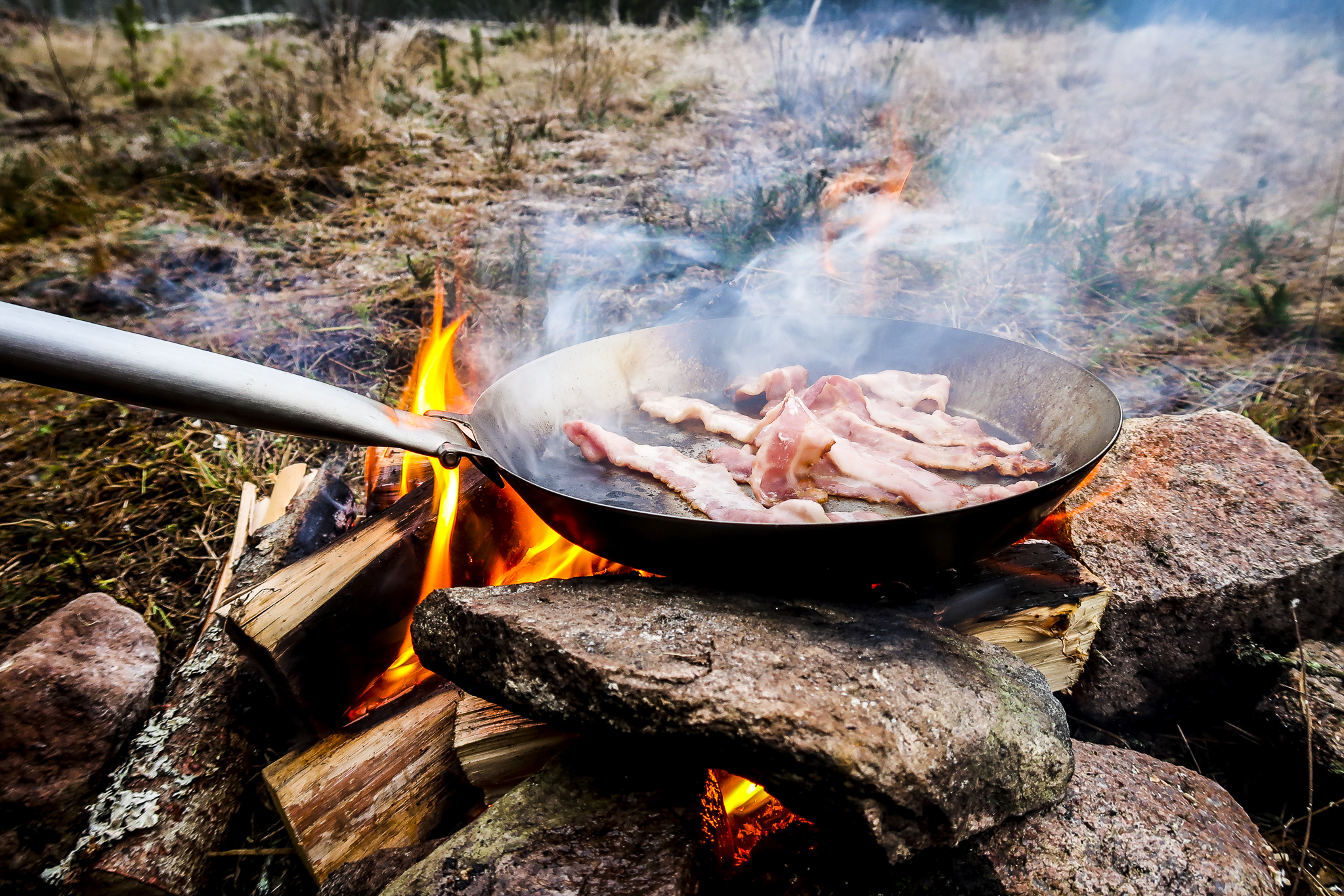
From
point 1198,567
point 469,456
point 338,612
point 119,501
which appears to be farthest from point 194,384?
point 1198,567

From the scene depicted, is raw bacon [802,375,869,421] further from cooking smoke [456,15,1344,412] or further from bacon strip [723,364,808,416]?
cooking smoke [456,15,1344,412]

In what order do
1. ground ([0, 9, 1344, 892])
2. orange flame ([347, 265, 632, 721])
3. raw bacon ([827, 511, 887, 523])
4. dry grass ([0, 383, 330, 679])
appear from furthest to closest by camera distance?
1. ground ([0, 9, 1344, 892])
2. dry grass ([0, 383, 330, 679])
3. orange flame ([347, 265, 632, 721])
4. raw bacon ([827, 511, 887, 523])

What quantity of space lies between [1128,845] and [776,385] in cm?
176

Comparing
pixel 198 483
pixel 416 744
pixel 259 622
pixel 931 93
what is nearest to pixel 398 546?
pixel 259 622

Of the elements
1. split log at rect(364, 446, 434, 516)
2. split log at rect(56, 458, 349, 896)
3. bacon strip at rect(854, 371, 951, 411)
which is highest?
bacon strip at rect(854, 371, 951, 411)

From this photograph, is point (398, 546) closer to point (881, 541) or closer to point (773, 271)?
point (881, 541)

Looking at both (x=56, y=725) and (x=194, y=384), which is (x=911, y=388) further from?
(x=56, y=725)

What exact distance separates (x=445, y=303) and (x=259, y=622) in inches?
106

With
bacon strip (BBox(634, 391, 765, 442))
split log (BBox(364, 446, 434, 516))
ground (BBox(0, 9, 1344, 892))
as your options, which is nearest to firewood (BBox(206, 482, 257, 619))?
ground (BBox(0, 9, 1344, 892))

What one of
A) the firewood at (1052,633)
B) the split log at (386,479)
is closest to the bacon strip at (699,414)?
the split log at (386,479)

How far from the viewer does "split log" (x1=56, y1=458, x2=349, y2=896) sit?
175cm

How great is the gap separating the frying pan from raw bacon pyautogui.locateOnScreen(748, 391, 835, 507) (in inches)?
5.0

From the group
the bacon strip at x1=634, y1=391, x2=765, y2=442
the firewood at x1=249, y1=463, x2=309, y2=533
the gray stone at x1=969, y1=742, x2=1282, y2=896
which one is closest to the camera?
the gray stone at x1=969, y1=742, x2=1282, y2=896

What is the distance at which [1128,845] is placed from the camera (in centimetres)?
146
